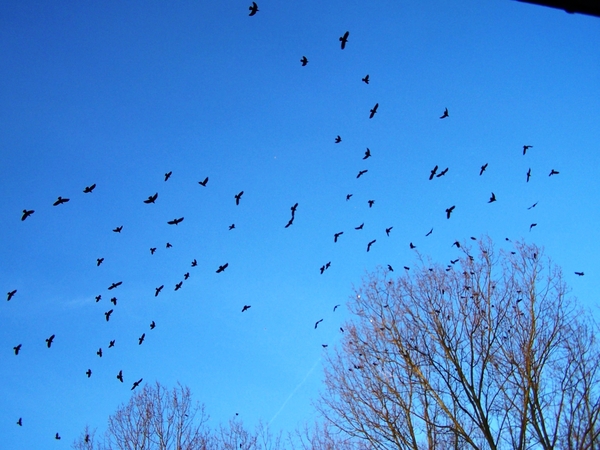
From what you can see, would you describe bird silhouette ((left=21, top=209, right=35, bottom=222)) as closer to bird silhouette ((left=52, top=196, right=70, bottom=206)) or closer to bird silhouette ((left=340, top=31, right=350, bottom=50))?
bird silhouette ((left=52, top=196, right=70, bottom=206))

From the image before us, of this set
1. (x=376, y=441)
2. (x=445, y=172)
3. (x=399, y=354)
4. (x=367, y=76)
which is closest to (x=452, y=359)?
(x=399, y=354)

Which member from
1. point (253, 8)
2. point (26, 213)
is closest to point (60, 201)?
point (26, 213)

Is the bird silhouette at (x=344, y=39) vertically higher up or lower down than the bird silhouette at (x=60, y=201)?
higher up

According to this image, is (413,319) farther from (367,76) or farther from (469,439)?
(367,76)

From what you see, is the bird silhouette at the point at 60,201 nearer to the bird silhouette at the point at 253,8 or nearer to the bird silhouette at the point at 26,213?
the bird silhouette at the point at 26,213

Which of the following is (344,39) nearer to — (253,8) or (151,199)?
(253,8)

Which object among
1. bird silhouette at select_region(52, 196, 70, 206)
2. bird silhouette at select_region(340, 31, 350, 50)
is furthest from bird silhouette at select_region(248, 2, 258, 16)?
bird silhouette at select_region(52, 196, 70, 206)

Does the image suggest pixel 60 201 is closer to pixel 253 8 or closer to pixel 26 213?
pixel 26 213

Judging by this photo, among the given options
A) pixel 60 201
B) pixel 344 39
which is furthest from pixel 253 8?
pixel 60 201

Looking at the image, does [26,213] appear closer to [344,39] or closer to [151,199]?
[151,199]

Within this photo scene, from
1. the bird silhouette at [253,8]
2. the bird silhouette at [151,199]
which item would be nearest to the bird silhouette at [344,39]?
the bird silhouette at [253,8]

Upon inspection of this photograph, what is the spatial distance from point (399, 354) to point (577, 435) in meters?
4.77

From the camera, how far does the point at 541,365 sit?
40.0 ft

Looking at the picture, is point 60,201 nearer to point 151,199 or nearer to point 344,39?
point 151,199
